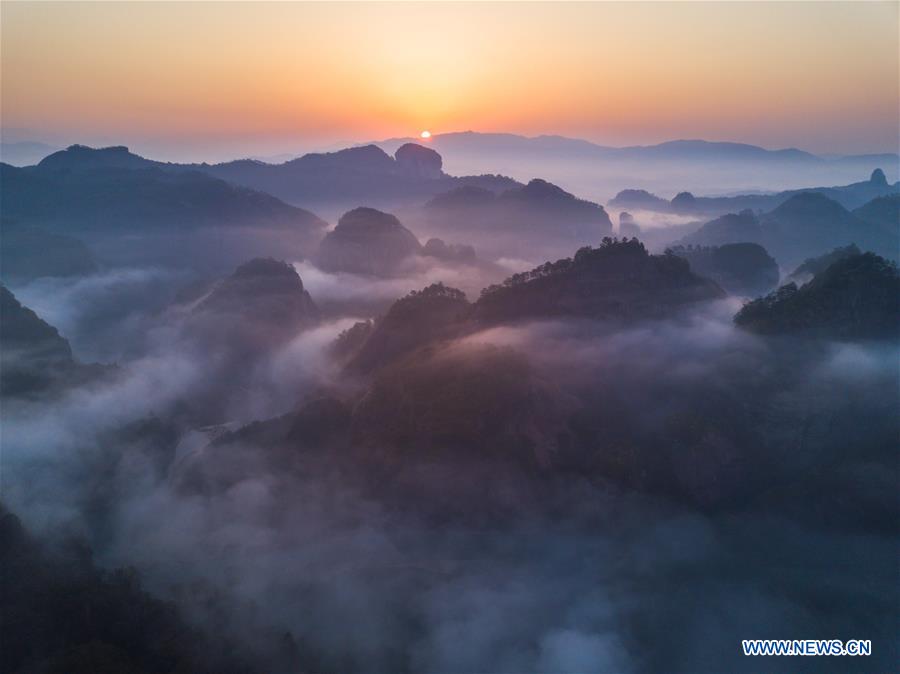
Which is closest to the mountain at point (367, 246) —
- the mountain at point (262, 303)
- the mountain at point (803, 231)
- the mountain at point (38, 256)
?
the mountain at point (262, 303)

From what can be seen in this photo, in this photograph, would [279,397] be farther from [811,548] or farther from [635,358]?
[811,548]

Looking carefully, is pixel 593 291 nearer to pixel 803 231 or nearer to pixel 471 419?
pixel 471 419

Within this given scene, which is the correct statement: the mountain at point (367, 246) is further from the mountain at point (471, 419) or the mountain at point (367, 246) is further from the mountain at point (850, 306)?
the mountain at point (850, 306)

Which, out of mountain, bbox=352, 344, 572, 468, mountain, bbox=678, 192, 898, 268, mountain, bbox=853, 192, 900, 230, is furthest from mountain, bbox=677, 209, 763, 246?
mountain, bbox=352, 344, 572, 468

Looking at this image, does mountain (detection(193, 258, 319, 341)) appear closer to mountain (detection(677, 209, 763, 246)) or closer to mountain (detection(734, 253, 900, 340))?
mountain (detection(734, 253, 900, 340))

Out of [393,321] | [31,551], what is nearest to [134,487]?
[31,551]

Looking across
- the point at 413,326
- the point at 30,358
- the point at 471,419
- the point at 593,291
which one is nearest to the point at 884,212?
the point at 593,291

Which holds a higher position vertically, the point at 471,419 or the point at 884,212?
the point at 884,212
